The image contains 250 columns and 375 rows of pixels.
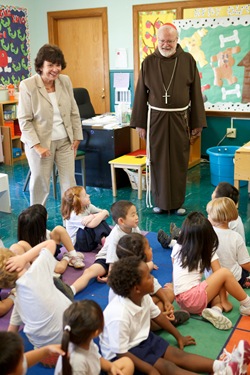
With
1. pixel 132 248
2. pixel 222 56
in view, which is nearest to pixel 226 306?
pixel 132 248

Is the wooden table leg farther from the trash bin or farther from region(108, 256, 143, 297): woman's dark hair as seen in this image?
region(108, 256, 143, 297): woman's dark hair

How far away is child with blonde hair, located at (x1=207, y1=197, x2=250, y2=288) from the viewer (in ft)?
8.27

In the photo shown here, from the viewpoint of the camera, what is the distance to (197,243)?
234 centimetres

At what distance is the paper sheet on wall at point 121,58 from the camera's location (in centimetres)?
648

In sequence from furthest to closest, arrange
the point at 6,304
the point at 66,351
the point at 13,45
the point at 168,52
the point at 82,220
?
the point at 13,45, the point at 168,52, the point at 82,220, the point at 6,304, the point at 66,351

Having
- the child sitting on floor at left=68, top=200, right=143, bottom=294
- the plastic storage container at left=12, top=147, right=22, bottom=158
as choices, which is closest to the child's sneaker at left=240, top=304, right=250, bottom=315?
the child sitting on floor at left=68, top=200, right=143, bottom=294

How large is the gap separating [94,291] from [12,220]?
5.55 ft

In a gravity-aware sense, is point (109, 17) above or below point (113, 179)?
above

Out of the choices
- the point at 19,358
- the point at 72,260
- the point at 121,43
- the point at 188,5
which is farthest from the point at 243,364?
the point at 121,43

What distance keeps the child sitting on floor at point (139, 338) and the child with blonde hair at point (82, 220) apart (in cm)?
128

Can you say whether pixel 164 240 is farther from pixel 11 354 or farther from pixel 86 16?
pixel 86 16

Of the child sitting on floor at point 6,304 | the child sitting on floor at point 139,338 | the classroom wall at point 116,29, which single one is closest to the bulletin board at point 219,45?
the classroom wall at point 116,29

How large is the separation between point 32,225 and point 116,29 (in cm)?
458

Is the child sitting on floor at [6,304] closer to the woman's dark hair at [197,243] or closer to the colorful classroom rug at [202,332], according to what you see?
the colorful classroom rug at [202,332]
